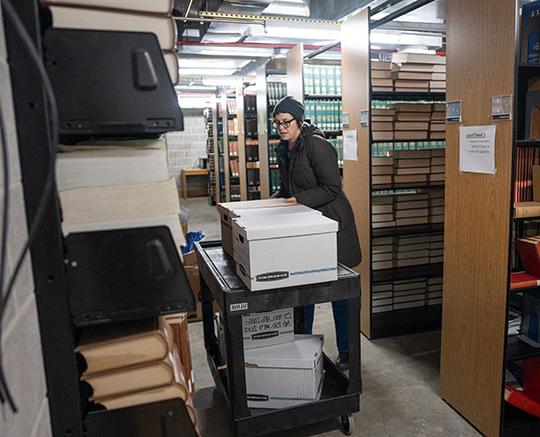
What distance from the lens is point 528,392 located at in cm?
212

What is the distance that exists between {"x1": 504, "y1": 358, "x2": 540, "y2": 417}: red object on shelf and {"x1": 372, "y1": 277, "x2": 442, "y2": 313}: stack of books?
121cm

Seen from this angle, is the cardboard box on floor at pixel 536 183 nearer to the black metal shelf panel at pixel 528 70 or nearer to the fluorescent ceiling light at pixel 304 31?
the black metal shelf panel at pixel 528 70

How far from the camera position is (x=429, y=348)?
3033mm

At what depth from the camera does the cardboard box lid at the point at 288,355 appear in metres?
2.02

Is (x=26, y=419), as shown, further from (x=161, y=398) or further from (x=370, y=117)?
(x=370, y=117)

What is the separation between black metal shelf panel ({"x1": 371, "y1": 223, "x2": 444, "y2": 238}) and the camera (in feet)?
10.5

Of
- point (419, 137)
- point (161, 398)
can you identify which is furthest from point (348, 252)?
point (161, 398)

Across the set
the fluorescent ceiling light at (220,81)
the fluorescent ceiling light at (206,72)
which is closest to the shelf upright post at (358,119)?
the fluorescent ceiling light at (206,72)

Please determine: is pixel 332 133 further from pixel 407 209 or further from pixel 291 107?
pixel 291 107

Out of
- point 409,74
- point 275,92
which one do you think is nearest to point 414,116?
point 409,74

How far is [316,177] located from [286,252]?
890 millimetres

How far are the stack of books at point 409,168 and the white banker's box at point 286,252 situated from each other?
58.9 inches

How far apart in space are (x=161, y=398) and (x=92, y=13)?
27.1 inches

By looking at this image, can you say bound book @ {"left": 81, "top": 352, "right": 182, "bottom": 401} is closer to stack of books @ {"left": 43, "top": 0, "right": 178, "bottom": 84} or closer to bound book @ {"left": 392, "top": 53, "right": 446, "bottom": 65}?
stack of books @ {"left": 43, "top": 0, "right": 178, "bottom": 84}
